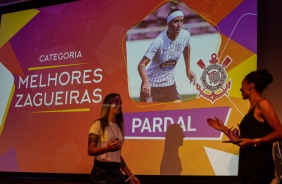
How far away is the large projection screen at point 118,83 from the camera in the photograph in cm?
392

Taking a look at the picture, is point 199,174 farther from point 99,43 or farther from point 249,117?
point 99,43

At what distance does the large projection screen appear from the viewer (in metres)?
3.92

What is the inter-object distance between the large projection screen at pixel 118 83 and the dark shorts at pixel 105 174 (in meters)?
0.98

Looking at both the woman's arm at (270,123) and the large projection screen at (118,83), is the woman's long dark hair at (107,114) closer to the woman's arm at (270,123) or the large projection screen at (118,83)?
the large projection screen at (118,83)

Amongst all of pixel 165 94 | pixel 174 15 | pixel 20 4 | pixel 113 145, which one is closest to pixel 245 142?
pixel 113 145

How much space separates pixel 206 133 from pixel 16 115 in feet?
7.71

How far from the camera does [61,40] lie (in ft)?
16.2

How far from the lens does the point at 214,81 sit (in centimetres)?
398

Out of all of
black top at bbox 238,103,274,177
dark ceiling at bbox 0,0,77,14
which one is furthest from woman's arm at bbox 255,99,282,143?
dark ceiling at bbox 0,0,77,14

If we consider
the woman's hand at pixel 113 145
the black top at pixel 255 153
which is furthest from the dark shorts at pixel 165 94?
the black top at pixel 255 153

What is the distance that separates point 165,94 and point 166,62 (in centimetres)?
32

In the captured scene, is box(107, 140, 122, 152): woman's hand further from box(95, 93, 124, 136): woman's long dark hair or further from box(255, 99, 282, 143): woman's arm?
box(255, 99, 282, 143): woman's arm

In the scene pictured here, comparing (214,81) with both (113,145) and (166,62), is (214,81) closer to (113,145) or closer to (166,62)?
(166,62)

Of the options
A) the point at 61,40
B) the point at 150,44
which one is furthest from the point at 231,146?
the point at 61,40
